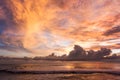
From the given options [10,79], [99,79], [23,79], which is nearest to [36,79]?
[23,79]

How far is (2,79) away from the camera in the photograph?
102ft

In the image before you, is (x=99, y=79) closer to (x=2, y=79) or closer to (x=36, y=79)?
(x=36, y=79)

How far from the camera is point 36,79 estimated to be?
101ft

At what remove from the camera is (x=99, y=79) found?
30844 millimetres

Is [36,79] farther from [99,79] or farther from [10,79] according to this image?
[99,79]

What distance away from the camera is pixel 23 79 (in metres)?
31.8

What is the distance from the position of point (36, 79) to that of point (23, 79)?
2305 millimetres

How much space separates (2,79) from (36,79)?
204 inches

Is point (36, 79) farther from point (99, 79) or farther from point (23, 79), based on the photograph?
point (99, 79)

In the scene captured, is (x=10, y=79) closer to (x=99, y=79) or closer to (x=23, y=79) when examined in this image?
(x=23, y=79)

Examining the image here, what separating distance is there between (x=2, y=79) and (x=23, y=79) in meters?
3.14

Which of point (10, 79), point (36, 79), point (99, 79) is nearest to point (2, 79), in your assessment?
point (10, 79)

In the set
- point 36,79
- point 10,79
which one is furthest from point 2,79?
point 36,79

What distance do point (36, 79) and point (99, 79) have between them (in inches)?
374
